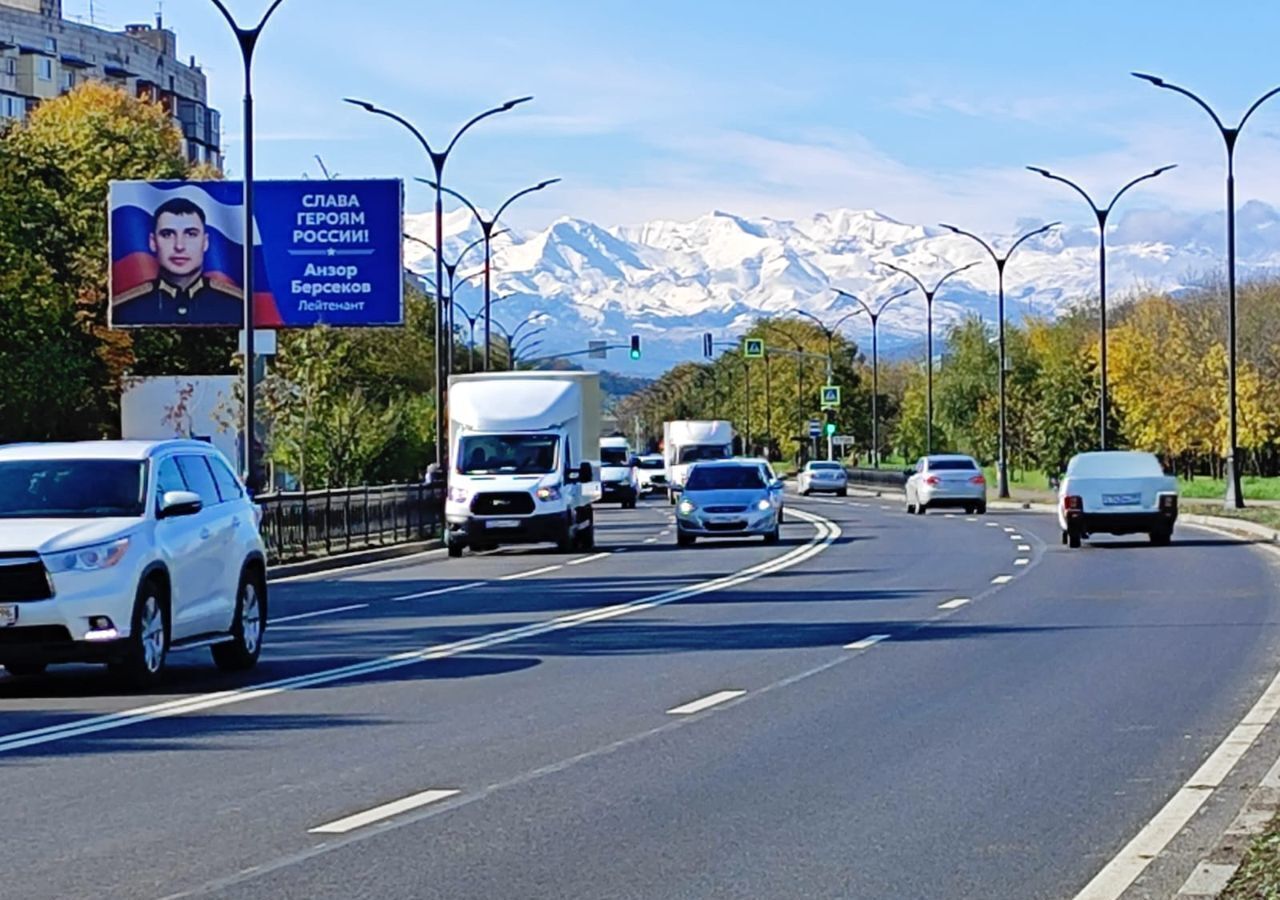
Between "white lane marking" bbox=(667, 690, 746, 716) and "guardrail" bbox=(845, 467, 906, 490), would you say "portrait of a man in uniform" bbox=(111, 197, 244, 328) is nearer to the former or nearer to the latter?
"white lane marking" bbox=(667, 690, 746, 716)

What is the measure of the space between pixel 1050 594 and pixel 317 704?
41.0 feet

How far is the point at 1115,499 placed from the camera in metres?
36.9

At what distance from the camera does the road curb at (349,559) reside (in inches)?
1303

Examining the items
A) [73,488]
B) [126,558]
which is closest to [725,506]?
[73,488]

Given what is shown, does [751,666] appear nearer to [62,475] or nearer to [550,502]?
[62,475]

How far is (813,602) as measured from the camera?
24.5 m

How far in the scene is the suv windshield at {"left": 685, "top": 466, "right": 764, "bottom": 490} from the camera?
40.5 m

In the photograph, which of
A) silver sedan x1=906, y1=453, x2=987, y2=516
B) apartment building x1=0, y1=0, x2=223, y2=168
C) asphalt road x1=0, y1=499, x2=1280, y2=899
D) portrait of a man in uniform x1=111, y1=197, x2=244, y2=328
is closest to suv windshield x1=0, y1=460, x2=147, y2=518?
asphalt road x1=0, y1=499, x2=1280, y2=899

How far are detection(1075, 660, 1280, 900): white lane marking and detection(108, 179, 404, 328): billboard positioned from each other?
33573 millimetres

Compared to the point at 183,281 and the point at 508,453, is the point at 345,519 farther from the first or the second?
the point at 183,281

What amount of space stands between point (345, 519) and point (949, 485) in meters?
23.7

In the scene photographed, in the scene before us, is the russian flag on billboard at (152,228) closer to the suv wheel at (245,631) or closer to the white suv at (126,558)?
the suv wheel at (245,631)

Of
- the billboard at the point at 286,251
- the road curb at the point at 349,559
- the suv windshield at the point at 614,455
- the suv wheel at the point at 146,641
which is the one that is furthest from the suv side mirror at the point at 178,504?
the suv windshield at the point at 614,455

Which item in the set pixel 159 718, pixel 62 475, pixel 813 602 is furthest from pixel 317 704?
pixel 813 602
